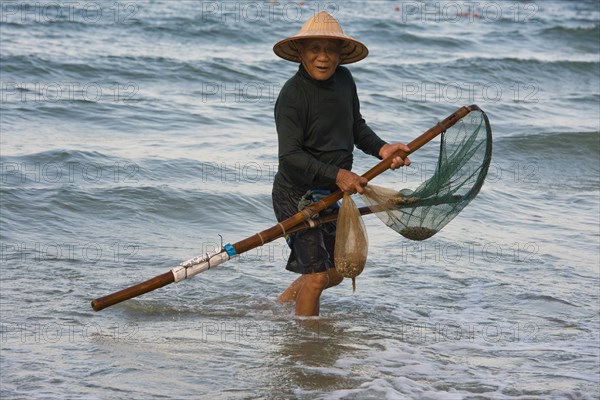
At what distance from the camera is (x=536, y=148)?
11117 mm

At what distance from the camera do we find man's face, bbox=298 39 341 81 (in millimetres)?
4836

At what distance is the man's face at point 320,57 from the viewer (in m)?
4.84

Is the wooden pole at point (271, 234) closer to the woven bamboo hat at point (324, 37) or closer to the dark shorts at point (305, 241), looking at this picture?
the dark shorts at point (305, 241)

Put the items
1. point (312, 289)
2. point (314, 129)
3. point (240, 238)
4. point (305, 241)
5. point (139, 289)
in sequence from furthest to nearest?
1. point (240, 238)
2. point (312, 289)
3. point (305, 241)
4. point (314, 129)
5. point (139, 289)

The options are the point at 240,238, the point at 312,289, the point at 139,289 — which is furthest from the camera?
the point at 240,238

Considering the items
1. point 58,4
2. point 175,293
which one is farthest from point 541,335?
point 58,4

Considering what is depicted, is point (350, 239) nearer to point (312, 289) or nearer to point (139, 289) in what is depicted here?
point (312, 289)

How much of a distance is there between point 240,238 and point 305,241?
243 centimetres

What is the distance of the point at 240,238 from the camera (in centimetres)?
742

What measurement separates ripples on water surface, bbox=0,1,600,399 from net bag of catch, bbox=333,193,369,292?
1.67ft

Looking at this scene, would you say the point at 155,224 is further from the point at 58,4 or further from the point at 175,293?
the point at 58,4

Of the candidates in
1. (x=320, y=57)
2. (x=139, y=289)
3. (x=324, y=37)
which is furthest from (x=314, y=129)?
(x=139, y=289)

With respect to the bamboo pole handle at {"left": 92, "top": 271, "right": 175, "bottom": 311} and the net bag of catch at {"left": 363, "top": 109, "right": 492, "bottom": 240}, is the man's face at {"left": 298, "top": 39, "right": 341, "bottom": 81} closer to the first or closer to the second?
the net bag of catch at {"left": 363, "top": 109, "right": 492, "bottom": 240}

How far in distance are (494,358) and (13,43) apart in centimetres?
1187
